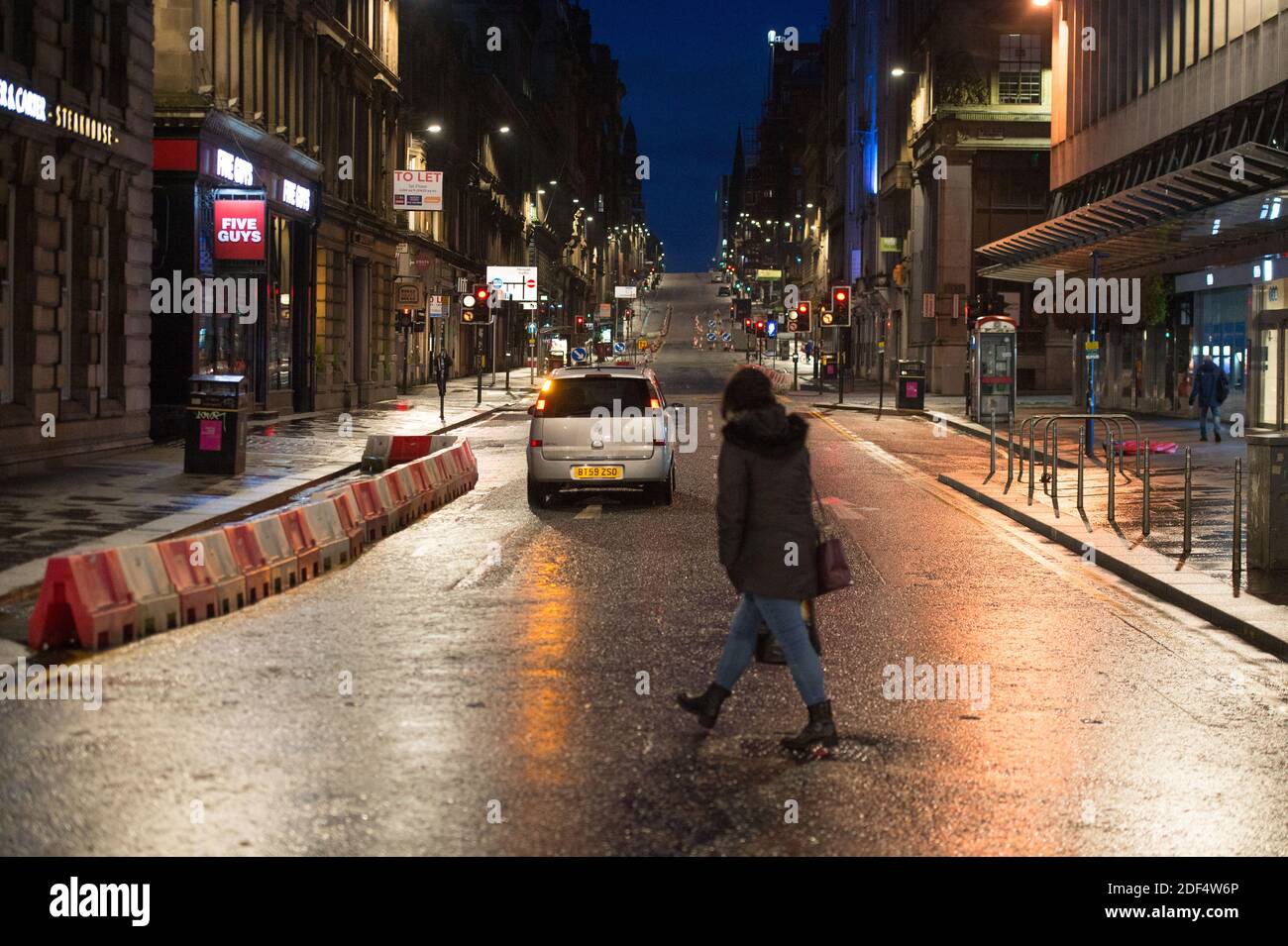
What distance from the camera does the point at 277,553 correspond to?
41.2ft

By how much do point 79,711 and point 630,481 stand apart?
11173mm

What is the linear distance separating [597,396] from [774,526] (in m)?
11.7

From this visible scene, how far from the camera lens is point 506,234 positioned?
91875 mm

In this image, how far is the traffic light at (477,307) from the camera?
4734cm

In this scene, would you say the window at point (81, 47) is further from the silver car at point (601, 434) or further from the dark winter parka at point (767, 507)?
the dark winter parka at point (767, 507)

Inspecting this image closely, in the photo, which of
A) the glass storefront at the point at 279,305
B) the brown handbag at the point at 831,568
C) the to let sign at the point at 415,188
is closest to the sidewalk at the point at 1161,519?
the brown handbag at the point at 831,568

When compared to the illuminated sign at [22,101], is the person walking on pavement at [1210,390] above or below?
below

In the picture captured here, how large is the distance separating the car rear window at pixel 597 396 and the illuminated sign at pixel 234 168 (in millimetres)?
14458

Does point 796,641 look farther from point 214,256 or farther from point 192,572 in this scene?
point 214,256

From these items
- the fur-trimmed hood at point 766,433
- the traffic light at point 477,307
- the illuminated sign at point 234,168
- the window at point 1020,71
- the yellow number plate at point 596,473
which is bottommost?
the yellow number plate at point 596,473

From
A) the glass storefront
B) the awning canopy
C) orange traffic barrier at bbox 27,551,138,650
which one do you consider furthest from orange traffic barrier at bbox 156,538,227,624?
the glass storefront

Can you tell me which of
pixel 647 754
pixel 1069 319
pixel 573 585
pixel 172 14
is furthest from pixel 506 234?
pixel 647 754

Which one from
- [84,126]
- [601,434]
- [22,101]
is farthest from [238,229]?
[601,434]
